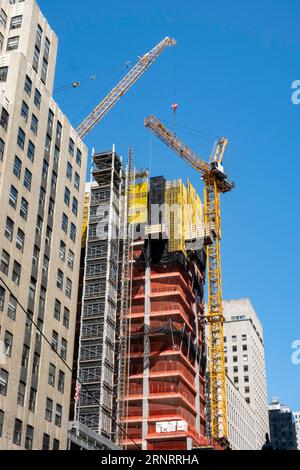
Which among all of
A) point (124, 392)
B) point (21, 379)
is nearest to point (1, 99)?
point (21, 379)

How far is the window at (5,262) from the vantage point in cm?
5971

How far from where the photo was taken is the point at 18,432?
189ft

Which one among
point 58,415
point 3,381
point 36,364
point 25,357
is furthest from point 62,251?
point 3,381

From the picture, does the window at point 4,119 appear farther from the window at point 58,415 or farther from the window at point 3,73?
the window at point 58,415

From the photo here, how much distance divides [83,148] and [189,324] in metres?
50.1

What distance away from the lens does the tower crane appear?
132500 mm

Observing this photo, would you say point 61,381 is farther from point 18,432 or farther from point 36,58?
point 36,58

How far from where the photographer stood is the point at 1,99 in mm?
64188

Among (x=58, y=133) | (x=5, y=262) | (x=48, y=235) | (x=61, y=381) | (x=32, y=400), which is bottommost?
(x=32, y=400)

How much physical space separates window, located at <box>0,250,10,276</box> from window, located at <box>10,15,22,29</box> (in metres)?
29.6

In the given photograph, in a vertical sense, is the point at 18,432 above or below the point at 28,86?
below

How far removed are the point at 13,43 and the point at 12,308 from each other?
105 feet

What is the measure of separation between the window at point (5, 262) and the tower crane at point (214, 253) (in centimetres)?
7695
